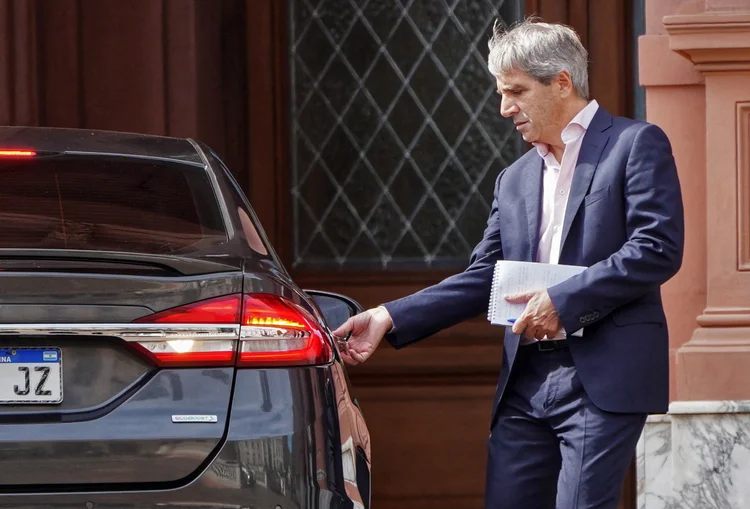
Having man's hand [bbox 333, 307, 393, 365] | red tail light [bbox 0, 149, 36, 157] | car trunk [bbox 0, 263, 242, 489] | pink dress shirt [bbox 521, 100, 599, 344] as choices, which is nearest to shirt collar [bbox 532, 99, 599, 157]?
pink dress shirt [bbox 521, 100, 599, 344]

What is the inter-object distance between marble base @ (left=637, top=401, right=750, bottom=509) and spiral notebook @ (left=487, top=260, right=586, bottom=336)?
86.3 inches

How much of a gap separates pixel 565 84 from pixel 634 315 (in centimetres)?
65

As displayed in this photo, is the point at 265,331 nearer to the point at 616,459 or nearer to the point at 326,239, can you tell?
the point at 616,459

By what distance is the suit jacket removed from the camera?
3.59 metres

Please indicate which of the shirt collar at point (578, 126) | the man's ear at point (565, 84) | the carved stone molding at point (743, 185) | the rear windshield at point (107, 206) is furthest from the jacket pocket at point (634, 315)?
the carved stone molding at point (743, 185)

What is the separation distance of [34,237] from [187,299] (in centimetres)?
48

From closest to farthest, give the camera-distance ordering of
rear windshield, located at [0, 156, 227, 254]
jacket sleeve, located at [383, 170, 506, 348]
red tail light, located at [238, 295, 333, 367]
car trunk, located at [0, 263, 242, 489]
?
car trunk, located at [0, 263, 242, 489], red tail light, located at [238, 295, 333, 367], rear windshield, located at [0, 156, 227, 254], jacket sleeve, located at [383, 170, 506, 348]

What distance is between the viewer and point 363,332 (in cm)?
416

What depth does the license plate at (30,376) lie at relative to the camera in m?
3.09

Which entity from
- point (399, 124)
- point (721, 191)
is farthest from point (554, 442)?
point (399, 124)

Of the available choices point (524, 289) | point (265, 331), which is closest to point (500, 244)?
point (524, 289)

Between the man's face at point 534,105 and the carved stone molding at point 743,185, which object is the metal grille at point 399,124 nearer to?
the carved stone molding at point 743,185

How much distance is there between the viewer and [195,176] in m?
3.90

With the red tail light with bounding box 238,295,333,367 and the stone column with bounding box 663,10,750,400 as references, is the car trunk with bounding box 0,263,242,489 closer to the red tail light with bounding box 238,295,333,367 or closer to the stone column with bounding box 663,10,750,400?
the red tail light with bounding box 238,295,333,367
